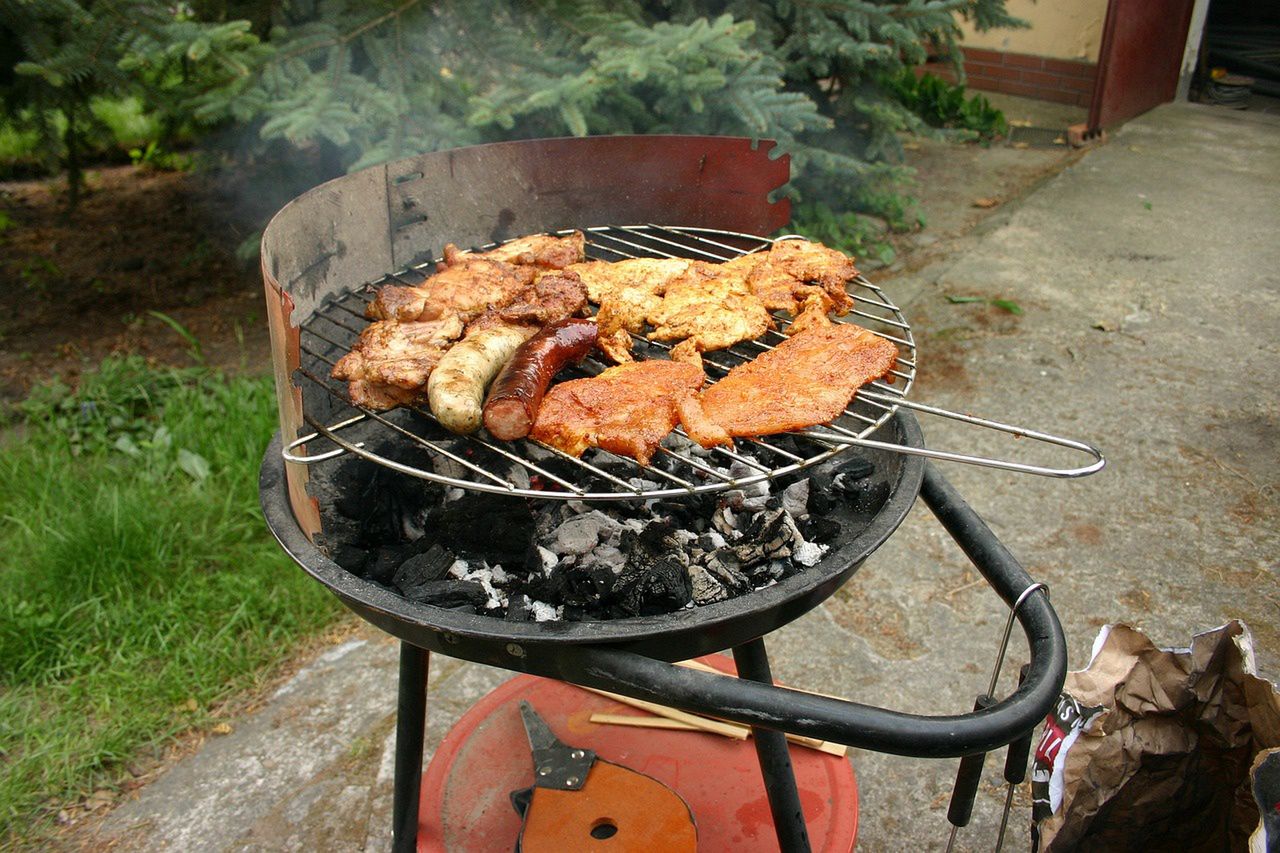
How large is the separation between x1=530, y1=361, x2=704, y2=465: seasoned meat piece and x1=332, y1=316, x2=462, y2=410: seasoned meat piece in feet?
1.04

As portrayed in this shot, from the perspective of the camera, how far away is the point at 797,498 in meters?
2.22

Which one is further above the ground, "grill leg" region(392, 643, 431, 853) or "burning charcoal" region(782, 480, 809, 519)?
"burning charcoal" region(782, 480, 809, 519)

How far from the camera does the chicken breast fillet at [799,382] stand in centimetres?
184

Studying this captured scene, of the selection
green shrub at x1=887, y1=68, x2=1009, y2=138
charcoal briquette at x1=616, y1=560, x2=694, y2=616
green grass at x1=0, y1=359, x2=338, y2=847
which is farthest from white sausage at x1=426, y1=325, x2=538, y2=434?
green shrub at x1=887, y1=68, x2=1009, y2=138

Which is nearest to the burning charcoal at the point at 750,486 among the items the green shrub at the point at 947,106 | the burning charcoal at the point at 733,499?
the burning charcoal at the point at 733,499

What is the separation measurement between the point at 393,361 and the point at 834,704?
1.22 metres

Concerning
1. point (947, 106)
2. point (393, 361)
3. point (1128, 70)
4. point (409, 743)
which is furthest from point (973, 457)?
point (1128, 70)

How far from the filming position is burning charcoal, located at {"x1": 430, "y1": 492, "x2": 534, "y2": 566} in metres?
2.03

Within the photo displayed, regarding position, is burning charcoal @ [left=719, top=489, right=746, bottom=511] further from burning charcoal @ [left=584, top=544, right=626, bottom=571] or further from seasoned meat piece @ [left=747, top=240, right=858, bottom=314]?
seasoned meat piece @ [left=747, top=240, right=858, bottom=314]

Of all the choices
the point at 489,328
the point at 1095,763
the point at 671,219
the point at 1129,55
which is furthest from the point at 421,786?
the point at 1129,55

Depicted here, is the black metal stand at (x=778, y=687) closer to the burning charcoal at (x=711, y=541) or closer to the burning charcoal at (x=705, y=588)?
the burning charcoal at (x=705, y=588)

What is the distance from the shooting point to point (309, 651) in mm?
3510

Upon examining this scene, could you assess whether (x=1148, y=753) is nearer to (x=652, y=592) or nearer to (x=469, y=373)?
(x=652, y=592)

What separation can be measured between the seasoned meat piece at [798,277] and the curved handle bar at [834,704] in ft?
3.50
